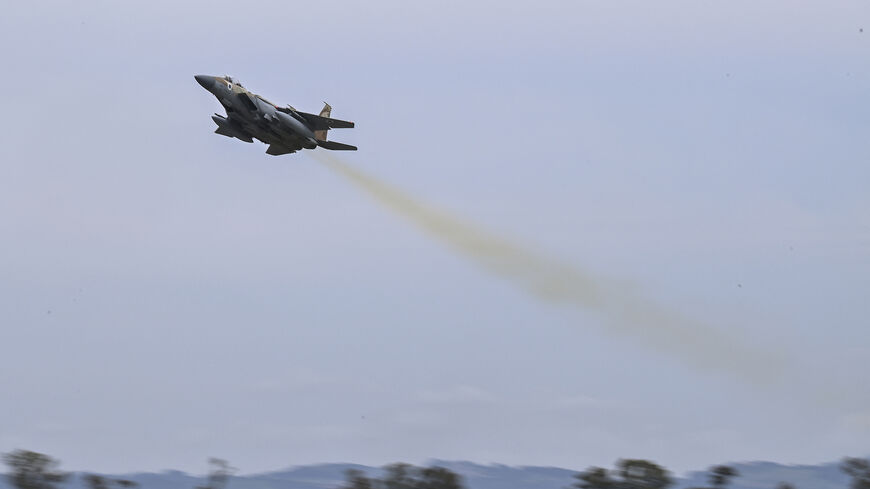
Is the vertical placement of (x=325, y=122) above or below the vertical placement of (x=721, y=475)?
above

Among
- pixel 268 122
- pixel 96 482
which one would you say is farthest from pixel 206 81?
pixel 96 482

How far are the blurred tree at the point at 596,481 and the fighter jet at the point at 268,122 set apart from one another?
28123 millimetres

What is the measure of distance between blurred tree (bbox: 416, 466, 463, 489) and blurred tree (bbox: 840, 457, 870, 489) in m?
26.7

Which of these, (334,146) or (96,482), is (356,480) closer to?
(96,482)

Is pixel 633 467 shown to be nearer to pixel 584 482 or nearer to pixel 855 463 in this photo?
pixel 584 482

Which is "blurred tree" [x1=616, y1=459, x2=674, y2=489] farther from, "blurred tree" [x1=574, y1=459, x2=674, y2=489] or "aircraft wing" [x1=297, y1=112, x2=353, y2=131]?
"aircraft wing" [x1=297, y1=112, x2=353, y2=131]

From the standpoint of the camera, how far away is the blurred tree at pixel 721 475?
264ft

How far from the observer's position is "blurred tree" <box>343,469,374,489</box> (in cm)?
8481

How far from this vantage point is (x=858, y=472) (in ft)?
282

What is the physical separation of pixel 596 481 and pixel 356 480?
16163 millimetres

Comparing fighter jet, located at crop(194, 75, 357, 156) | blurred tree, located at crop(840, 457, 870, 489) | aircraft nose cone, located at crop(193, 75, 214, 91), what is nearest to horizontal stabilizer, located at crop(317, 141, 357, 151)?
fighter jet, located at crop(194, 75, 357, 156)

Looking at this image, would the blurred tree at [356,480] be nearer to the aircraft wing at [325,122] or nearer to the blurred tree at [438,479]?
the blurred tree at [438,479]

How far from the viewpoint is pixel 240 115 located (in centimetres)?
7012

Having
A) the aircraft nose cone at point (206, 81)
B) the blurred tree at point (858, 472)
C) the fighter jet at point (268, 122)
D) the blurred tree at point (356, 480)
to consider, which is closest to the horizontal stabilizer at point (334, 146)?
the fighter jet at point (268, 122)
